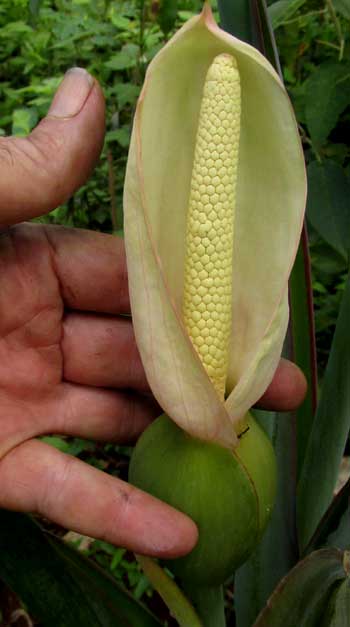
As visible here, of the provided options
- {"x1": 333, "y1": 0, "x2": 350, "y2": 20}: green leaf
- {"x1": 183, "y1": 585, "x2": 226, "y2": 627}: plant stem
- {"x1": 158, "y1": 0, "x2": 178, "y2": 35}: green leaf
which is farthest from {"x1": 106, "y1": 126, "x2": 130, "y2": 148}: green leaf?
{"x1": 183, "y1": 585, "x2": 226, "y2": 627}: plant stem

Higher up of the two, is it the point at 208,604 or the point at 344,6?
the point at 344,6

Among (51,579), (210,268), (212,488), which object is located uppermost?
(210,268)

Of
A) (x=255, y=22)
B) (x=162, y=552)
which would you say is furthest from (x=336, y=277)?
(x=162, y=552)

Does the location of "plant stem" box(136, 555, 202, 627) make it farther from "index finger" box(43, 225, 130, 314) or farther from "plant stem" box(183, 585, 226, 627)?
"index finger" box(43, 225, 130, 314)

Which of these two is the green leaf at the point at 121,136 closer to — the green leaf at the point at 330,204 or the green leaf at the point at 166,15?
the green leaf at the point at 166,15

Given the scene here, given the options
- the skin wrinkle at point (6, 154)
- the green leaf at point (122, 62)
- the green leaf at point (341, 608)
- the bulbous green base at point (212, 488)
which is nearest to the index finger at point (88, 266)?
the skin wrinkle at point (6, 154)

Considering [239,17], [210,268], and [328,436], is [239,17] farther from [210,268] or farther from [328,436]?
[328,436]

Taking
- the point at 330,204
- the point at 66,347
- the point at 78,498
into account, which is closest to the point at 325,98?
the point at 330,204
